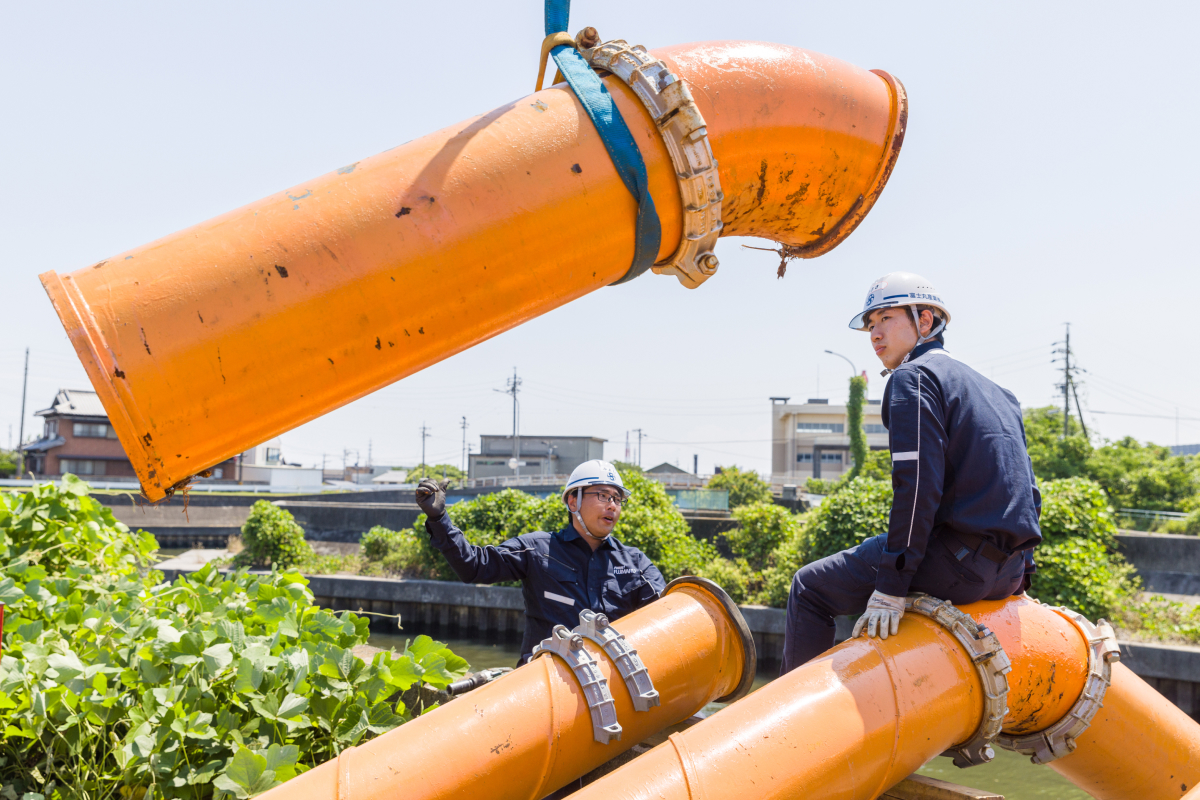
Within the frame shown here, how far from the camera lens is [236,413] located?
1546 millimetres

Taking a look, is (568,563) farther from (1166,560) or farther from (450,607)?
(1166,560)

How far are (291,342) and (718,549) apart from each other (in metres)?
12.4

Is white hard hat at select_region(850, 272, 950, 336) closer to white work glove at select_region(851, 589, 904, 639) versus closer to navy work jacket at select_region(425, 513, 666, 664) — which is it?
white work glove at select_region(851, 589, 904, 639)

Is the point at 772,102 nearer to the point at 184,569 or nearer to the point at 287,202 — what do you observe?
the point at 287,202

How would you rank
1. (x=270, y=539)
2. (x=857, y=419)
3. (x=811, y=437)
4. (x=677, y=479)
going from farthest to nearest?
(x=811, y=437)
(x=677, y=479)
(x=857, y=419)
(x=270, y=539)

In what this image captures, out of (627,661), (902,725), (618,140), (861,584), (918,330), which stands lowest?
(902,725)

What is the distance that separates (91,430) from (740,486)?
35956 millimetres

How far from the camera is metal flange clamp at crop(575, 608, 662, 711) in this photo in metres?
2.43

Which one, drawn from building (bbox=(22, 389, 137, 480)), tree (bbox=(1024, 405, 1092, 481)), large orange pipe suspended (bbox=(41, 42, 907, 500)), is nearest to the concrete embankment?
large orange pipe suspended (bbox=(41, 42, 907, 500))

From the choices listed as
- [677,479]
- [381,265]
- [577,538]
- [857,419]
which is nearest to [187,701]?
[381,265]

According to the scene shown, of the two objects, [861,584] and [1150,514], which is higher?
[861,584]

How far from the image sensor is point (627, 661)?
246 centimetres

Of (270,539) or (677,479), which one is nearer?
(270,539)

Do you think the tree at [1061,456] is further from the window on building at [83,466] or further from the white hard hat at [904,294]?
the window on building at [83,466]
